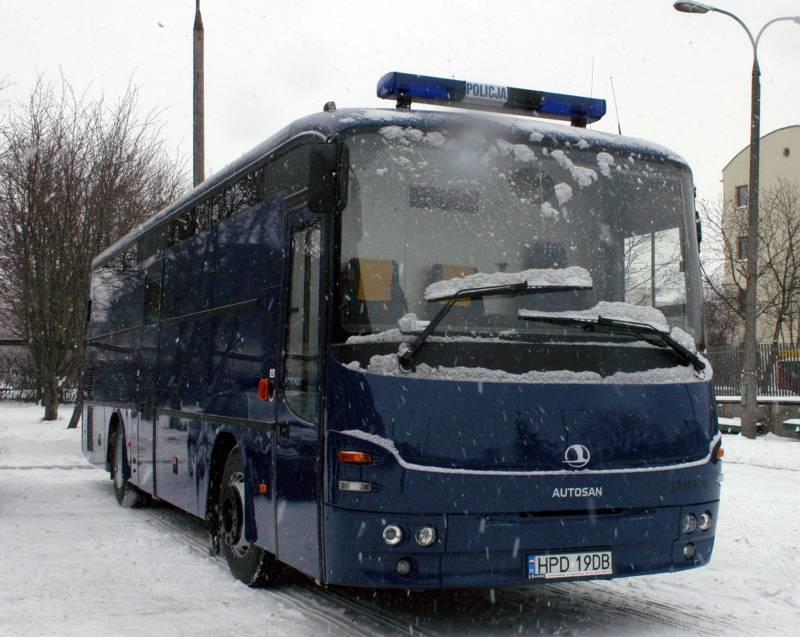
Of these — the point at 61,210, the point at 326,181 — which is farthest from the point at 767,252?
the point at 326,181

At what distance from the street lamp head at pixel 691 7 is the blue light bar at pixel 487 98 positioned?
14.7 metres

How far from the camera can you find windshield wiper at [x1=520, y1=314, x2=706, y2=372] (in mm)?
6250

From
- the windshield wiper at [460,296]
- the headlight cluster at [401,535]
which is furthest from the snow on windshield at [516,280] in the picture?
the headlight cluster at [401,535]

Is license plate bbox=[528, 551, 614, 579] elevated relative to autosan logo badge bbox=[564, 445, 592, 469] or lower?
lower

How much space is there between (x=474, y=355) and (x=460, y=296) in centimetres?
35

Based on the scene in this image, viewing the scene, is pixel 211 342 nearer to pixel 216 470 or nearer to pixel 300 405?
pixel 216 470

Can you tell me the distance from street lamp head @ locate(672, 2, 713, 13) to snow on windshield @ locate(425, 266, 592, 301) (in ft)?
54.3

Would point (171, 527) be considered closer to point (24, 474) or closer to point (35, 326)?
point (24, 474)

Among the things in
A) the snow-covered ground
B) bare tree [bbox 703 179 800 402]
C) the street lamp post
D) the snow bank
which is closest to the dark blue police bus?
the snow-covered ground

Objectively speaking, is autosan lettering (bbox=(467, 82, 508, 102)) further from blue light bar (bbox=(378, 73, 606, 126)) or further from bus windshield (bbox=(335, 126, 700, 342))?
bus windshield (bbox=(335, 126, 700, 342))

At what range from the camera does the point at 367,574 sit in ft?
19.6

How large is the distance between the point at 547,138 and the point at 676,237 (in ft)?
3.61

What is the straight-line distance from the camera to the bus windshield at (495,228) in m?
6.18

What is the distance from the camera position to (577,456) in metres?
6.14
